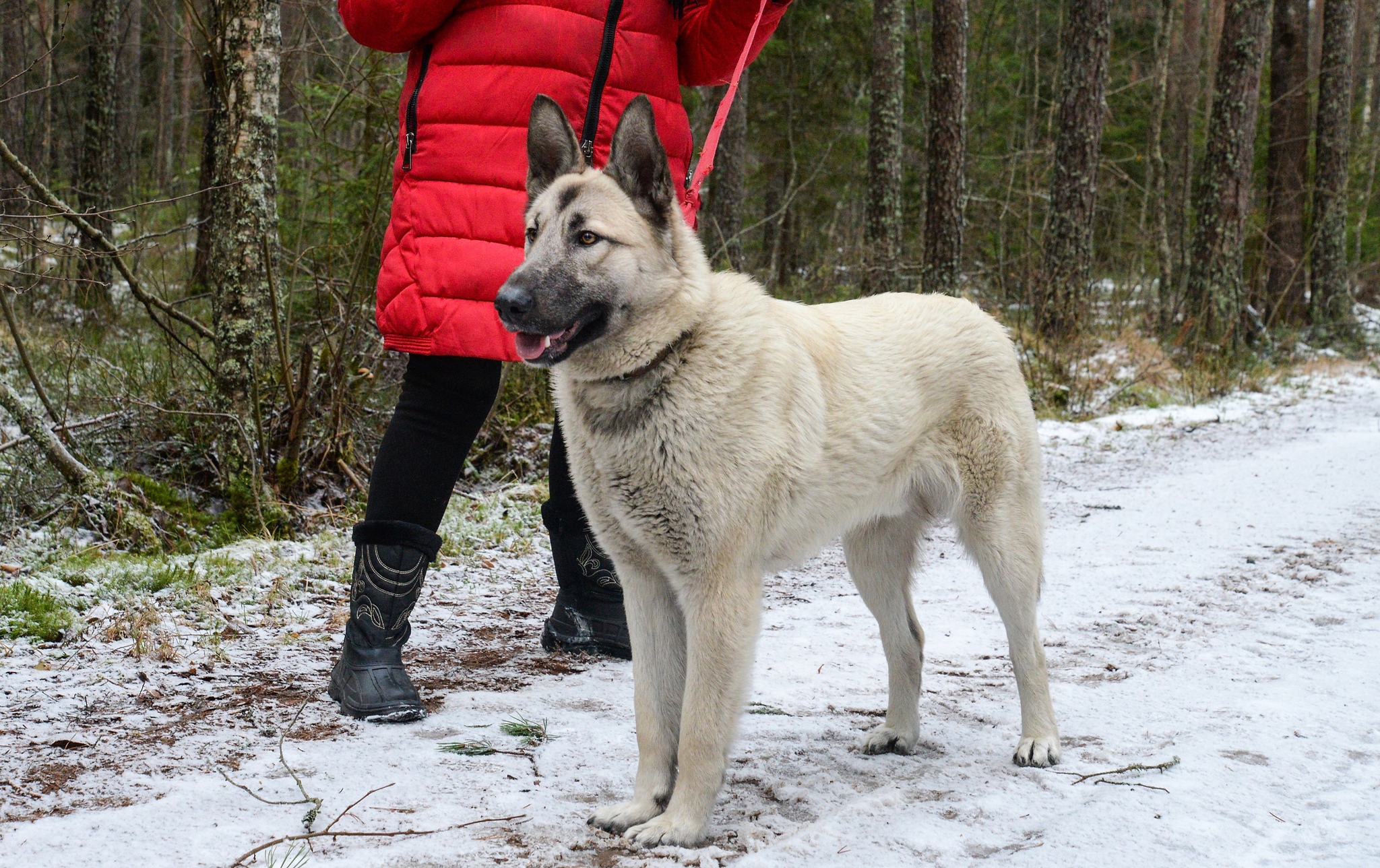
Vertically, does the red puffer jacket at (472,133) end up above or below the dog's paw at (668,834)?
above

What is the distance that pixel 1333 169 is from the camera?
1406 cm

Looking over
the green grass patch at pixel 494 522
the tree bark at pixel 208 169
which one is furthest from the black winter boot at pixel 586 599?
Result: the tree bark at pixel 208 169

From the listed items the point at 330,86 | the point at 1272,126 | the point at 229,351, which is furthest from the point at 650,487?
the point at 1272,126

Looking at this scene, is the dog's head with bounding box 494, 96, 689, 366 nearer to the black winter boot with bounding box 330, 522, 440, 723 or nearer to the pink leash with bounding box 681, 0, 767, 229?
the pink leash with bounding box 681, 0, 767, 229

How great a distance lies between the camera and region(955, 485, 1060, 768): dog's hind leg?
274 centimetres

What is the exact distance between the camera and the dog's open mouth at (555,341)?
91.0 inches

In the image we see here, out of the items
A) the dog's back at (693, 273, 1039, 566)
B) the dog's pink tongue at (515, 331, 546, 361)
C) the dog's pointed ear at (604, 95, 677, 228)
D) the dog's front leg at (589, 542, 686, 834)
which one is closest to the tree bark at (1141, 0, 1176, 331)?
the dog's back at (693, 273, 1039, 566)

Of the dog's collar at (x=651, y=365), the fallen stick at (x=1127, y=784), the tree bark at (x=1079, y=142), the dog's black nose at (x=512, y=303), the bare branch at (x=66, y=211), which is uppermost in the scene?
the tree bark at (x=1079, y=142)

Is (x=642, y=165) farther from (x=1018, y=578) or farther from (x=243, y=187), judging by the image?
(x=243, y=187)

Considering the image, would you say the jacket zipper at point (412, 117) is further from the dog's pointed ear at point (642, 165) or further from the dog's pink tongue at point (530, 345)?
the dog's pink tongue at point (530, 345)

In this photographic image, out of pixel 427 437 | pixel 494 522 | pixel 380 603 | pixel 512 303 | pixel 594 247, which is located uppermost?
pixel 594 247

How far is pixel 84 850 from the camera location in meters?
1.94

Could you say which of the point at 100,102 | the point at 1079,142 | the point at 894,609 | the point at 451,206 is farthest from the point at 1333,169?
the point at 100,102

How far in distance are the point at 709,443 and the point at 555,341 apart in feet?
1.44
